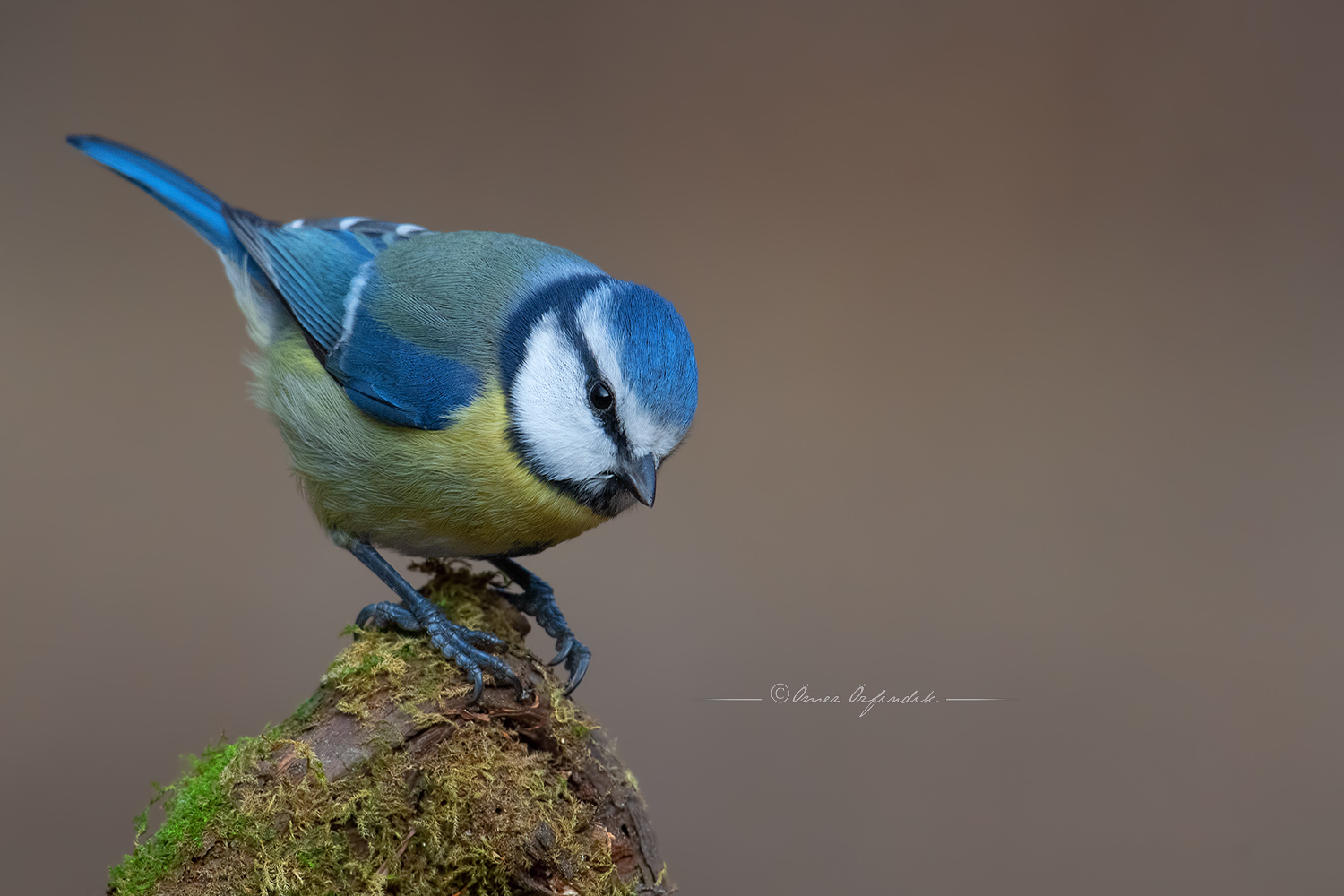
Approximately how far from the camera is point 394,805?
1.36 metres

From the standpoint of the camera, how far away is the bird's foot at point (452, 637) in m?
1.50

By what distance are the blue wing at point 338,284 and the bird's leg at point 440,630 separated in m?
0.28

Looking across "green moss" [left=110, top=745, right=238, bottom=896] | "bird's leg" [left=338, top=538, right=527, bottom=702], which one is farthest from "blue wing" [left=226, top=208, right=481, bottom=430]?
"green moss" [left=110, top=745, right=238, bottom=896]

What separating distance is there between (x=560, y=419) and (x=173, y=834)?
78 cm

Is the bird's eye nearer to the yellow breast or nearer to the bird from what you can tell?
the bird

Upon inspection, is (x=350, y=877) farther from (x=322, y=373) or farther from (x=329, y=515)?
(x=322, y=373)

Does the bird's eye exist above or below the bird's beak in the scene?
above

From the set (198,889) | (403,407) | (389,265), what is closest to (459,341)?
(403,407)

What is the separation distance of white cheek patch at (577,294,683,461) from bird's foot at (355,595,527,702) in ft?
1.29

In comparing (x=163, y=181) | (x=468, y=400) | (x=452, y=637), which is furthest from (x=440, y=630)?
(x=163, y=181)

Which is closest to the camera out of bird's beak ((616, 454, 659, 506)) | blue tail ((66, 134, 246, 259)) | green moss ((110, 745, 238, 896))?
green moss ((110, 745, 238, 896))

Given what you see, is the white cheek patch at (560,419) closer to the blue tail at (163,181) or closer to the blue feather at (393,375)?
the blue feather at (393,375)

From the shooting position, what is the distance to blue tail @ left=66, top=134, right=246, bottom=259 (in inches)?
80.4

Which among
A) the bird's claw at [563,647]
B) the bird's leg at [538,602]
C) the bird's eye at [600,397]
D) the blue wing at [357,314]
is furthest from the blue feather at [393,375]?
the bird's claw at [563,647]
